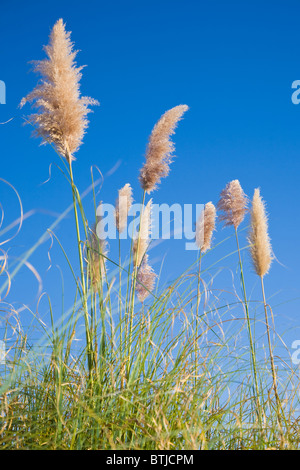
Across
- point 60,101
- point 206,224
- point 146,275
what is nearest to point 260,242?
point 206,224

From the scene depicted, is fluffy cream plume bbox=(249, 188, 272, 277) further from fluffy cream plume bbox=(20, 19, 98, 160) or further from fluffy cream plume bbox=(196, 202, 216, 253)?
fluffy cream plume bbox=(20, 19, 98, 160)

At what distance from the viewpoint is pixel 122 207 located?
11.8ft

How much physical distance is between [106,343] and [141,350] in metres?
0.22

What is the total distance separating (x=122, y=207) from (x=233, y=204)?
1.55 metres

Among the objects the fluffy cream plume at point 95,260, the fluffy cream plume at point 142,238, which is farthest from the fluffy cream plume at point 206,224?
the fluffy cream plume at point 95,260

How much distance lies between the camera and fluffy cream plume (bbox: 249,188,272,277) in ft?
14.2

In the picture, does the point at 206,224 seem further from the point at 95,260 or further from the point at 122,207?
the point at 95,260

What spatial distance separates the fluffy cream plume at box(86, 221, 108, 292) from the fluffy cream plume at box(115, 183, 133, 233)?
0.27m

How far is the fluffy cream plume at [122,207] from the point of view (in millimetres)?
3580

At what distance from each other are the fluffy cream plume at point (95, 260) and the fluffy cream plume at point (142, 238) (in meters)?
0.27

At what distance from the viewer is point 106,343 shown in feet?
9.93

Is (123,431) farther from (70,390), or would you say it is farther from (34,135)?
(34,135)

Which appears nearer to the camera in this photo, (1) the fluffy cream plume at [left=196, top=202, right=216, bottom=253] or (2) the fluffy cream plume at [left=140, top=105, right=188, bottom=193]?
(2) the fluffy cream plume at [left=140, top=105, right=188, bottom=193]

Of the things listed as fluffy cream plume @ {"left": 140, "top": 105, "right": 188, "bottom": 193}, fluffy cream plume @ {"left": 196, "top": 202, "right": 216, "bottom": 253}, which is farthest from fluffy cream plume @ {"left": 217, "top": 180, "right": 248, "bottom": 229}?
fluffy cream plume @ {"left": 140, "top": 105, "right": 188, "bottom": 193}
